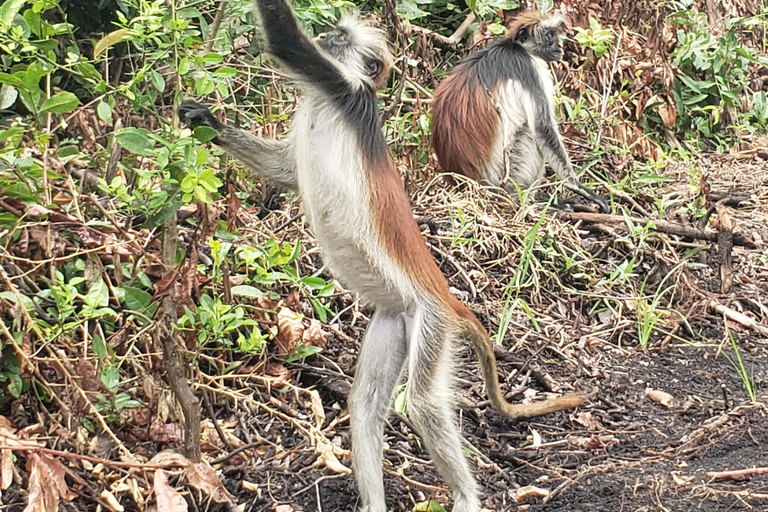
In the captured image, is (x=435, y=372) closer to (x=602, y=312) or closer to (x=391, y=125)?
(x=602, y=312)

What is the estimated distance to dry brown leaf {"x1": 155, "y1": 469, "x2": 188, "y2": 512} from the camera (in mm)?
2971

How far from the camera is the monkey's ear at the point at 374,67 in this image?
4309 mm

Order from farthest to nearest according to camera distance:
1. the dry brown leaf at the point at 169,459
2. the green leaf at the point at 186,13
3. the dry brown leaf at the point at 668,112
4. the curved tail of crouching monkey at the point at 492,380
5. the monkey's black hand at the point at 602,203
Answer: the dry brown leaf at the point at 668,112, the monkey's black hand at the point at 602,203, the curved tail of crouching monkey at the point at 492,380, the green leaf at the point at 186,13, the dry brown leaf at the point at 169,459

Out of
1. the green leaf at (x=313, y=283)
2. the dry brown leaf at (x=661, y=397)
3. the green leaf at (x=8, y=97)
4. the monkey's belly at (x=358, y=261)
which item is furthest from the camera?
the dry brown leaf at (x=661, y=397)

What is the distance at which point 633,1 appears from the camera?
31.0ft

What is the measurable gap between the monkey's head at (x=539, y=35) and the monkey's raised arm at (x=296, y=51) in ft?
14.2

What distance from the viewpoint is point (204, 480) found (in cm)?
331

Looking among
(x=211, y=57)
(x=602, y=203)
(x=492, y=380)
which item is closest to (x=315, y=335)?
(x=492, y=380)

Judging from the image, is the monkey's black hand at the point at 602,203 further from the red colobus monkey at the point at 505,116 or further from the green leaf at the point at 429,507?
the green leaf at the point at 429,507

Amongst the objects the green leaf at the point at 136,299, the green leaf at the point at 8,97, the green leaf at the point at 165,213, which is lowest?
the green leaf at the point at 136,299

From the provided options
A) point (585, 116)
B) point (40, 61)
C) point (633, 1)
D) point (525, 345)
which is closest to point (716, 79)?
point (633, 1)

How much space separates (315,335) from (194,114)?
1.47 meters

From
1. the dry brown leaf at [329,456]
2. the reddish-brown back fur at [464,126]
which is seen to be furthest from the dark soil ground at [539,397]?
the reddish-brown back fur at [464,126]

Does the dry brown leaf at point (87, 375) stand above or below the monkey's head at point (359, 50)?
below
